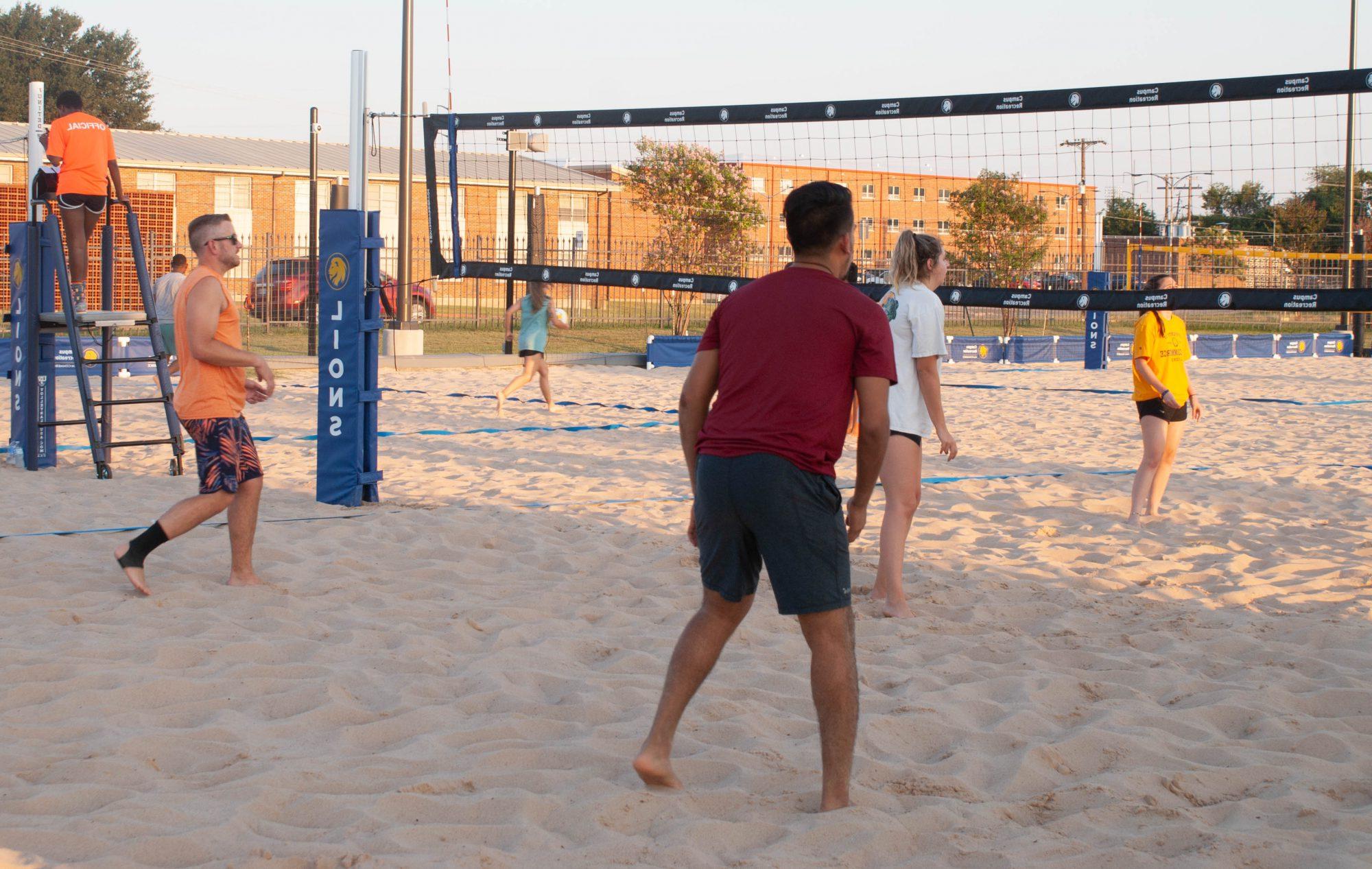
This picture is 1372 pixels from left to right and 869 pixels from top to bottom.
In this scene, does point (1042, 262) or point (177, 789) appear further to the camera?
point (1042, 262)

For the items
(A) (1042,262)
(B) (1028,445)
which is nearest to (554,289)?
(A) (1042,262)

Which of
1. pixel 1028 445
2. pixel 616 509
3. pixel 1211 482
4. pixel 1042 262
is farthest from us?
pixel 1042 262

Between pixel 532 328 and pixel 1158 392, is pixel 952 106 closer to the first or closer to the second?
pixel 1158 392

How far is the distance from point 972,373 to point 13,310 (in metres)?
13.5

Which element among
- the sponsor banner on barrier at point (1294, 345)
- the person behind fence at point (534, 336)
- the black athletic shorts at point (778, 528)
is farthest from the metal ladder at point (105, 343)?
the sponsor banner on barrier at point (1294, 345)

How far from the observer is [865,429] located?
3002 mm

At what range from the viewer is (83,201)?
8781mm

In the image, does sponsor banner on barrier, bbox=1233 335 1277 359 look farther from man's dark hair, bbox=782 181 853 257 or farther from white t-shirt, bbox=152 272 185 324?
man's dark hair, bbox=782 181 853 257

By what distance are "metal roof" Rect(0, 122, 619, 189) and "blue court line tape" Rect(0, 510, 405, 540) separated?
74.1 ft

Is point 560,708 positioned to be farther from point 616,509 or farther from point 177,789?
point 616,509

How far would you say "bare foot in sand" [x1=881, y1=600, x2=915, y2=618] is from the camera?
4949 millimetres

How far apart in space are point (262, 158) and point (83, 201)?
27.3 m

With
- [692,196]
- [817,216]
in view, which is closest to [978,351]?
[692,196]

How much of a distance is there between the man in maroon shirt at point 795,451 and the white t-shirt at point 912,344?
5.72 feet
